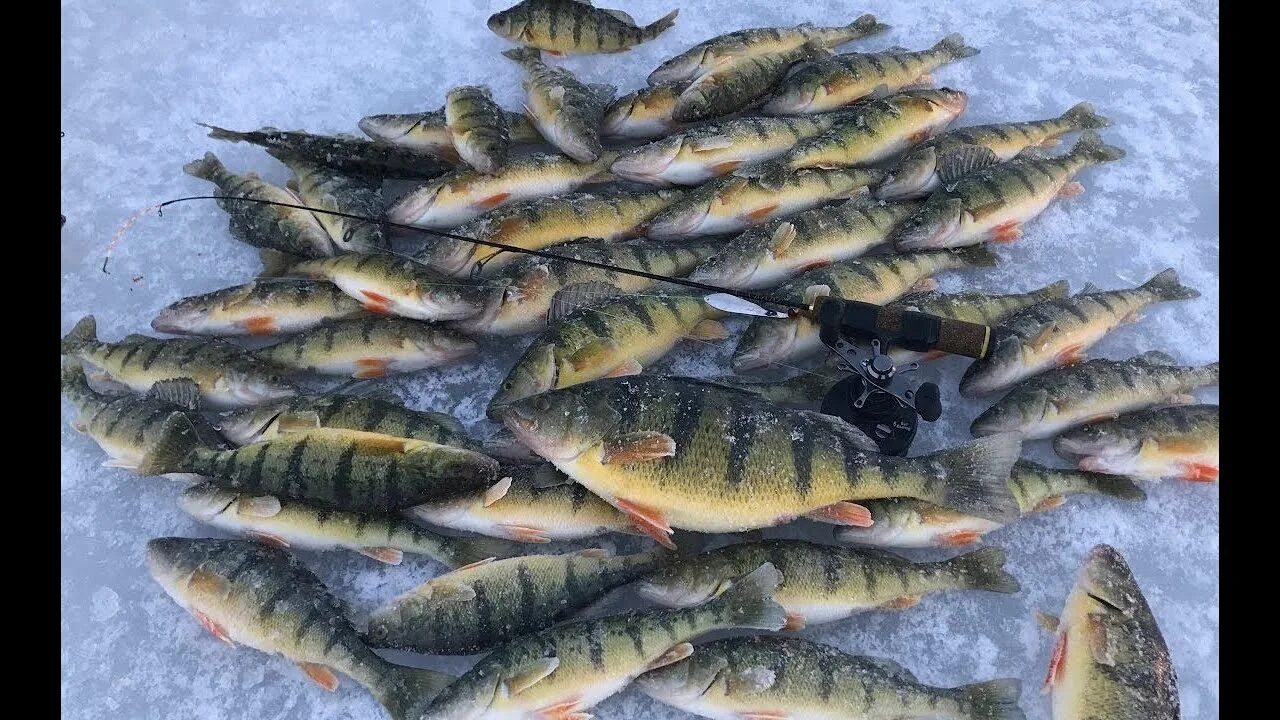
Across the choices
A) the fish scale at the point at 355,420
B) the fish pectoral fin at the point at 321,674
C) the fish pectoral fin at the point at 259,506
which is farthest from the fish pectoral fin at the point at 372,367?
the fish pectoral fin at the point at 321,674

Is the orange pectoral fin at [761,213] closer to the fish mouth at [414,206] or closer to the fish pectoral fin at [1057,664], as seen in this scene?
the fish mouth at [414,206]

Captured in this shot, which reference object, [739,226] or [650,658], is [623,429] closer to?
[650,658]

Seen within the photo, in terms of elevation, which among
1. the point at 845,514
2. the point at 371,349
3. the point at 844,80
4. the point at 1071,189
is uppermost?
the point at 844,80

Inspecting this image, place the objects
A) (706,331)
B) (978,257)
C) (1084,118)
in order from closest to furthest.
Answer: (706,331)
(978,257)
(1084,118)

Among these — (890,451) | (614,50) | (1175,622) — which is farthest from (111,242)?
(1175,622)

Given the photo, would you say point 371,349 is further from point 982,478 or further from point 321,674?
point 982,478

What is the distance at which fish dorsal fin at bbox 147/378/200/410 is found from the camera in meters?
2.83

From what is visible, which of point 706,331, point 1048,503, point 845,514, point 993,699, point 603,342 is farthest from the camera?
point 706,331

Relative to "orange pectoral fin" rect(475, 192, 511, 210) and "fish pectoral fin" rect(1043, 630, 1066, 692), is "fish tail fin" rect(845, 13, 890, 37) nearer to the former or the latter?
"orange pectoral fin" rect(475, 192, 511, 210)

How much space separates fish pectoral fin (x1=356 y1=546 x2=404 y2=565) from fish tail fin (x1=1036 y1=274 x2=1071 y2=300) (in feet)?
8.78

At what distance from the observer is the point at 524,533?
2506 mm

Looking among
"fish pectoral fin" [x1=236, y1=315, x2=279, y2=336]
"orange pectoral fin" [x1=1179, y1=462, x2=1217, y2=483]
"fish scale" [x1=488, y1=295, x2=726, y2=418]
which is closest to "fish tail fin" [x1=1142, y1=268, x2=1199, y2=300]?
"orange pectoral fin" [x1=1179, y1=462, x2=1217, y2=483]

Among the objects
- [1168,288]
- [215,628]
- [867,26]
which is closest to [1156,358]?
[1168,288]

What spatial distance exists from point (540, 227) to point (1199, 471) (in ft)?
8.69
